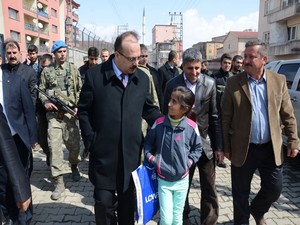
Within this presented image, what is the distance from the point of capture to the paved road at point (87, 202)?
3312 mm

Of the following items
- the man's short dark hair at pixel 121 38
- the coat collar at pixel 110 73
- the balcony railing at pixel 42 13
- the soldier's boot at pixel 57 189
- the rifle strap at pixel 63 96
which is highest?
the balcony railing at pixel 42 13

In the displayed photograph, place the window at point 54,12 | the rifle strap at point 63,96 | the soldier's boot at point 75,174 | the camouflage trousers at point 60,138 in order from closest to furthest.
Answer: the camouflage trousers at point 60,138 < the rifle strap at point 63,96 < the soldier's boot at point 75,174 < the window at point 54,12

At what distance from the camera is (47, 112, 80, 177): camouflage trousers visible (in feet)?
12.9

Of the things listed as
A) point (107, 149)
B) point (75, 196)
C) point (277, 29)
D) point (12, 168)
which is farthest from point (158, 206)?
point (277, 29)

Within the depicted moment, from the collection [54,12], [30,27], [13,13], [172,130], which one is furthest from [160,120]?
[54,12]

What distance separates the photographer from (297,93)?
5223 millimetres

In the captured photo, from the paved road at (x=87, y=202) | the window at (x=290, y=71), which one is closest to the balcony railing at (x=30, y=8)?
the paved road at (x=87, y=202)

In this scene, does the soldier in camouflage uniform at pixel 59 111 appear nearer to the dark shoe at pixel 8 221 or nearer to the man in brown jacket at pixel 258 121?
the dark shoe at pixel 8 221

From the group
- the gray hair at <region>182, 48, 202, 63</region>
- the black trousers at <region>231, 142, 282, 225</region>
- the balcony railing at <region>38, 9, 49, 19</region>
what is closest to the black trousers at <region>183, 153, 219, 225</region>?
the black trousers at <region>231, 142, 282, 225</region>

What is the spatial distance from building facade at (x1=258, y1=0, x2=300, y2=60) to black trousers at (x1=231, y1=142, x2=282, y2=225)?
26.9 metres

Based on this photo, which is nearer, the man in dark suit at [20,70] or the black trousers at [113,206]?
the black trousers at [113,206]

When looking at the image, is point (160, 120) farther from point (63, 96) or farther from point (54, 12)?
point (54, 12)

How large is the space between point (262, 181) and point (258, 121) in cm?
68

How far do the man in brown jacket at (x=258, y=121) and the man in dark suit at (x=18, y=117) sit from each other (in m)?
2.16
